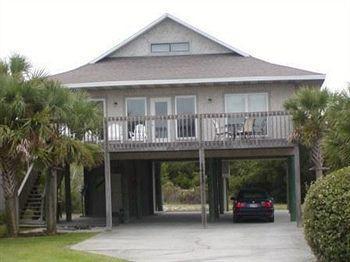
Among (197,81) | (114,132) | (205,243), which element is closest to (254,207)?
(197,81)

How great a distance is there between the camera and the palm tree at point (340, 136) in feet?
53.8

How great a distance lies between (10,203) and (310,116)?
35.1 feet

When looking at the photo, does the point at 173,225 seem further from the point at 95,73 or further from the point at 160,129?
the point at 95,73

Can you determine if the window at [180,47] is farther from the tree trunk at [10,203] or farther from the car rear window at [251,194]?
the tree trunk at [10,203]

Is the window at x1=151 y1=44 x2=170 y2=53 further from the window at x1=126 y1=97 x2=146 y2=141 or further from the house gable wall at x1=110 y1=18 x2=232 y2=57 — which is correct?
the window at x1=126 y1=97 x2=146 y2=141

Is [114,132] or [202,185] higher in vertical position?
[114,132]

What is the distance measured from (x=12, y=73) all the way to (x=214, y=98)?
9.43 meters

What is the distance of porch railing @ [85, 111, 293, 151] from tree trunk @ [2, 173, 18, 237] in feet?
11.3

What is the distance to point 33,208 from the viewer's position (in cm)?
2789

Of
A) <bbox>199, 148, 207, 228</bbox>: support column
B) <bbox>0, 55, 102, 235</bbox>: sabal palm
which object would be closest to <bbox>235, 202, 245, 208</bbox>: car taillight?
<bbox>199, 148, 207, 228</bbox>: support column

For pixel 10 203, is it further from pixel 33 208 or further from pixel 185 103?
pixel 185 103

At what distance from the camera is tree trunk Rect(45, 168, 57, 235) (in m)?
23.2

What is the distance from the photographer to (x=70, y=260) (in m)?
15.6

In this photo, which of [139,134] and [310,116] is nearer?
[310,116]
